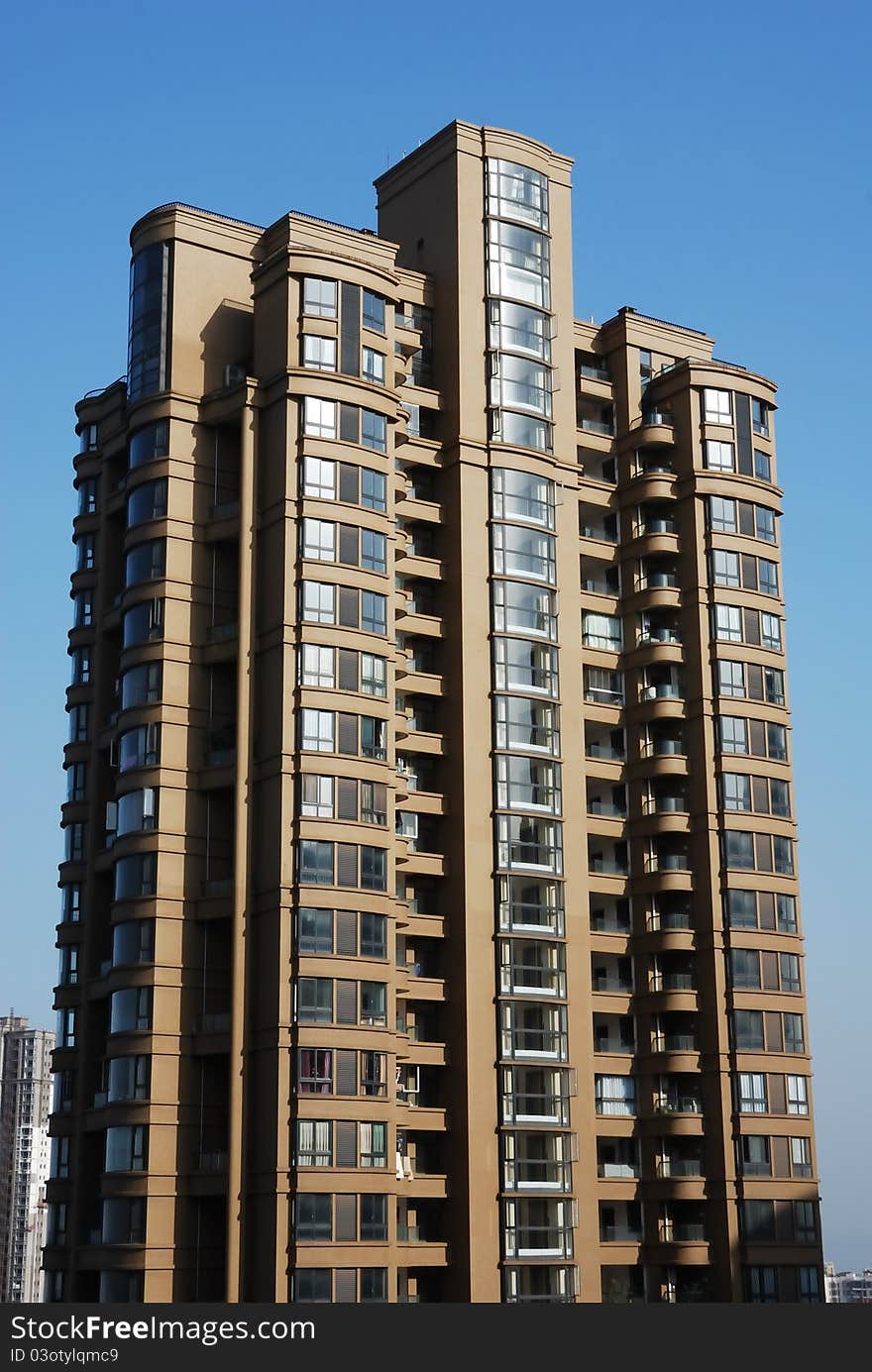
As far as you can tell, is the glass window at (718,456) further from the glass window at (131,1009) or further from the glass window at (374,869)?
the glass window at (131,1009)

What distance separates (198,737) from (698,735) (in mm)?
20886

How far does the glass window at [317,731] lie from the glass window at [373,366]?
12591 mm

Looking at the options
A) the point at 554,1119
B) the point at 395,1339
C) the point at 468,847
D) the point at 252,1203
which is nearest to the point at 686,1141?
the point at 554,1119

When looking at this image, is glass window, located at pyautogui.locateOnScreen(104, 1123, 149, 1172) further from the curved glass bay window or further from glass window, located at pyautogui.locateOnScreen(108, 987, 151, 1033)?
the curved glass bay window

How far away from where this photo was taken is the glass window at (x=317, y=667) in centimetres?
6131

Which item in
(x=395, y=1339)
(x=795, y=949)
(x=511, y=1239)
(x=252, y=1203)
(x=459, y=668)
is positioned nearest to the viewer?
(x=395, y=1339)

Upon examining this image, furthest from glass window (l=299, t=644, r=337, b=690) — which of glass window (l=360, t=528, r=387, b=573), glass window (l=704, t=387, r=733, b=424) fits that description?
glass window (l=704, t=387, r=733, b=424)

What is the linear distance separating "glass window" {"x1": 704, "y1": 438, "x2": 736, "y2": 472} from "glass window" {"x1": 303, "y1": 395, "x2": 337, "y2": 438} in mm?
18851

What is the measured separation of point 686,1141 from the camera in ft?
225

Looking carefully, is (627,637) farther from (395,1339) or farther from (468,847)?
(395,1339)

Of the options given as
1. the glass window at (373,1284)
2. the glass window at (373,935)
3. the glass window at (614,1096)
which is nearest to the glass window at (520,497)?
the glass window at (373,935)

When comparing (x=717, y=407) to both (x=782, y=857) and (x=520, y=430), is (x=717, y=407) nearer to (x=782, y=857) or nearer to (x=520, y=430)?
(x=520, y=430)

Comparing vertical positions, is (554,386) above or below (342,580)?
above

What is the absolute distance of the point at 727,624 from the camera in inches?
2918
